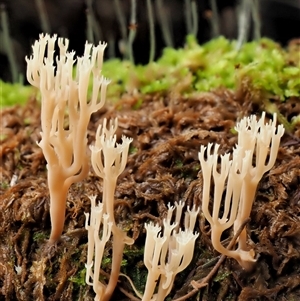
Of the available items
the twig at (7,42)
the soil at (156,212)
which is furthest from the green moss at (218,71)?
the twig at (7,42)

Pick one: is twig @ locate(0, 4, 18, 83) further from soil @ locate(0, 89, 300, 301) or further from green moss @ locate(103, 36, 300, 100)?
soil @ locate(0, 89, 300, 301)

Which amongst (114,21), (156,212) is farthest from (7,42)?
(156,212)

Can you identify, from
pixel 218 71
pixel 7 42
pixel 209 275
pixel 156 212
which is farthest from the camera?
pixel 7 42

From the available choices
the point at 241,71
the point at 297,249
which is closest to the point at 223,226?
the point at 297,249

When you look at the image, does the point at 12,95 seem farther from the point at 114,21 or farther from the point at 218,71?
the point at 114,21

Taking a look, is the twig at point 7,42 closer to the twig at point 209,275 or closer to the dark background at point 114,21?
the dark background at point 114,21
